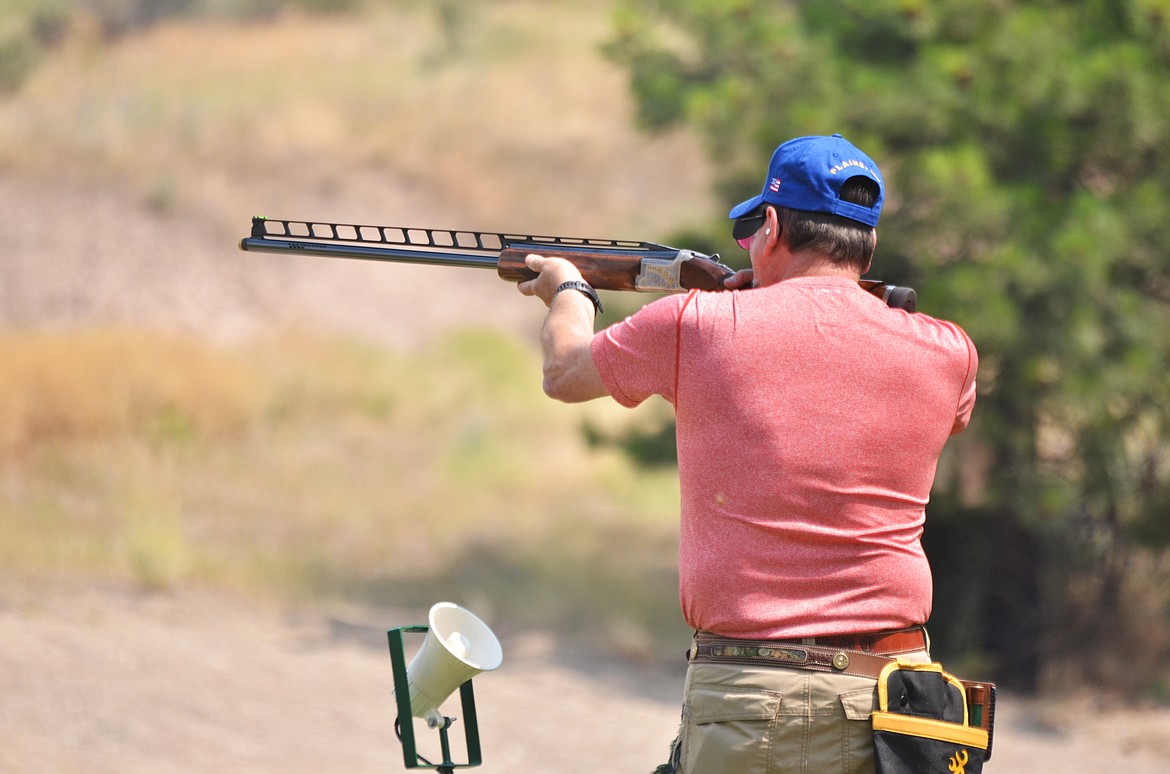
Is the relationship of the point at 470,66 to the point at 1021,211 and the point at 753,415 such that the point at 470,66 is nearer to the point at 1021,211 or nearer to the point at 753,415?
the point at 1021,211

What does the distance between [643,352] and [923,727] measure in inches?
31.9

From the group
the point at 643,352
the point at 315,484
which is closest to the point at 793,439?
the point at 643,352

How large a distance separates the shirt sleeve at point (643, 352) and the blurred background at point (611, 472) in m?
3.85

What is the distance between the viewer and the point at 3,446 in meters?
10.1

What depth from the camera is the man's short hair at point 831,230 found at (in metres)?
2.39

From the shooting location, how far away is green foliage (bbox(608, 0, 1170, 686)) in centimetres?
633

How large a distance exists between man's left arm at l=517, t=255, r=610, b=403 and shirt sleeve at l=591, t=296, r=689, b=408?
0.03 metres

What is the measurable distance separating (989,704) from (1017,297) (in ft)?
14.2

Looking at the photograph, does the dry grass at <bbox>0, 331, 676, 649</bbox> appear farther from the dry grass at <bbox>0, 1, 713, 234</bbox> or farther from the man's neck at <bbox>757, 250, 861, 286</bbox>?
the man's neck at <bbox>757, 250, 861, 286</bbox>

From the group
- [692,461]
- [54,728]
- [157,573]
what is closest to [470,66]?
[157,573]

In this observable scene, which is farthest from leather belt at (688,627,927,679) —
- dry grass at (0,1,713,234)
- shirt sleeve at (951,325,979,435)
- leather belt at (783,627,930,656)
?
dry grass at (0,1,713,234)

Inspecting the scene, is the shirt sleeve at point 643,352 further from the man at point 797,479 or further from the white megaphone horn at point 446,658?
the white megaphone horn at point 446,658

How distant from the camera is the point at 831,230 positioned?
2391 millimetres

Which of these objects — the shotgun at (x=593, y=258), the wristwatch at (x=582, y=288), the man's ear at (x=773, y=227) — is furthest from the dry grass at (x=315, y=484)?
the man's ear at (x=773, y=227)
